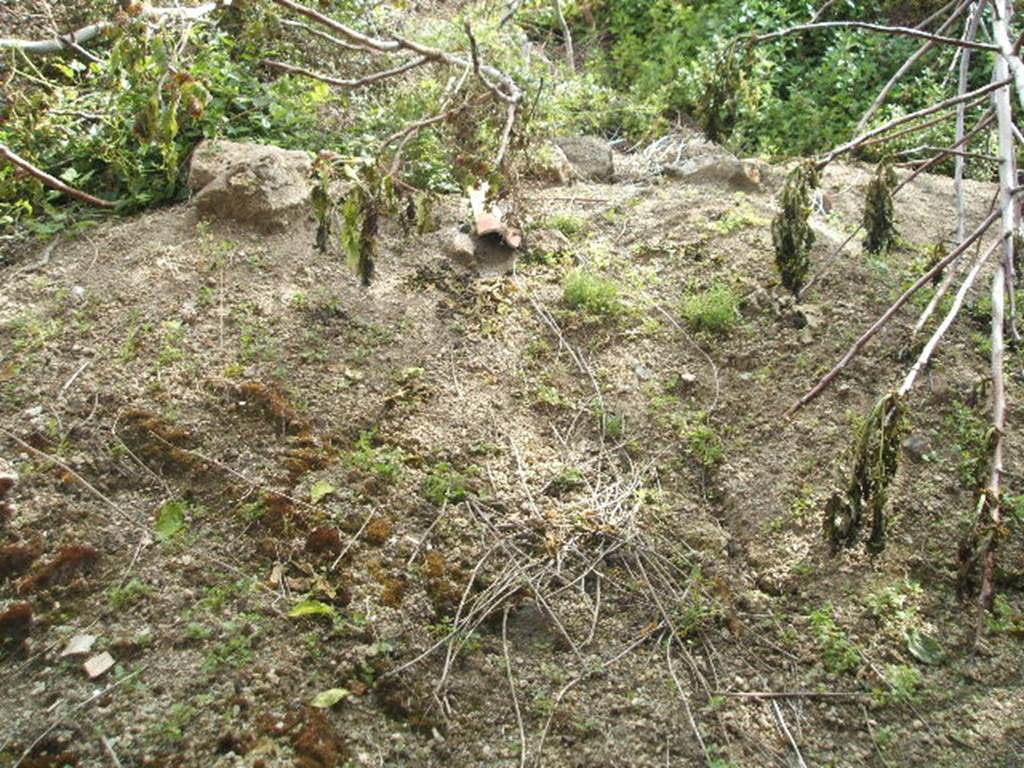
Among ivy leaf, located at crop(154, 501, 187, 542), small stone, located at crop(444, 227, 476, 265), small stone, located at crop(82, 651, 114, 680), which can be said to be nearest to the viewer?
small stone, located at crop(82, 651, 114, 680)

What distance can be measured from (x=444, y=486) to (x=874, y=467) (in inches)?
57.1

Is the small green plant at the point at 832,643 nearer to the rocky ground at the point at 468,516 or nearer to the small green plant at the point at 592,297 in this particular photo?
the rocky ground at the point at 468,516

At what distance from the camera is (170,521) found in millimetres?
2842

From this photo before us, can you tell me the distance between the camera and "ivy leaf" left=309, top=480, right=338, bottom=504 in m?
2.96

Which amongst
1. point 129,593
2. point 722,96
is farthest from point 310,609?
point 722,96

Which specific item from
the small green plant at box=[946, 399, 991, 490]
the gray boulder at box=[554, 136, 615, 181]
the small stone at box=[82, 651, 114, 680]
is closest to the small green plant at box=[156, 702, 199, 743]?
the small stone at box=[82, 651, 114, 680]

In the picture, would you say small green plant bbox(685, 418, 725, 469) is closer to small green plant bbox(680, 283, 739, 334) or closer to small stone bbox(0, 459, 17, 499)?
small green plant bbox(680, 283, 739, 334)

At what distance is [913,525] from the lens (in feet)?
9.87

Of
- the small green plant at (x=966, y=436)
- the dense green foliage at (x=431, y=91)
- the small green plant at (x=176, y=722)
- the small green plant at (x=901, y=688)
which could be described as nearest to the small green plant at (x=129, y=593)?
the small green plant at (x=176, y=722)

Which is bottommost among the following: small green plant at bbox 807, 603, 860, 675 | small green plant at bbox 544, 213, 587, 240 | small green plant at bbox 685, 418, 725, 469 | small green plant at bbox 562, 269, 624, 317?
small green plant at bbox 807, 603, 860, 675

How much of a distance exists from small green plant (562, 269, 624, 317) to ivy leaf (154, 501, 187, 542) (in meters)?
1.87

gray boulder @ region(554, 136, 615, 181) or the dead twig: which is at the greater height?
gray boulder @ region(554, 136, 615, 181)

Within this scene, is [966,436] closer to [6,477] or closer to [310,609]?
[310,609]

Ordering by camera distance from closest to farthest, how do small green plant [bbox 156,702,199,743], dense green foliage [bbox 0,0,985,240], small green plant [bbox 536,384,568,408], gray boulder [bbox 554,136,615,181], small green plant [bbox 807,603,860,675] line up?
small green plant [bbox 156,702,199,743] < small green plant [bbox 807,603,860,675] < small green plant [bbox 536,384,568,408] < dense green foliage [bbox 0,0,985,240] < gray boulder [bbox 554,136,615,181]
